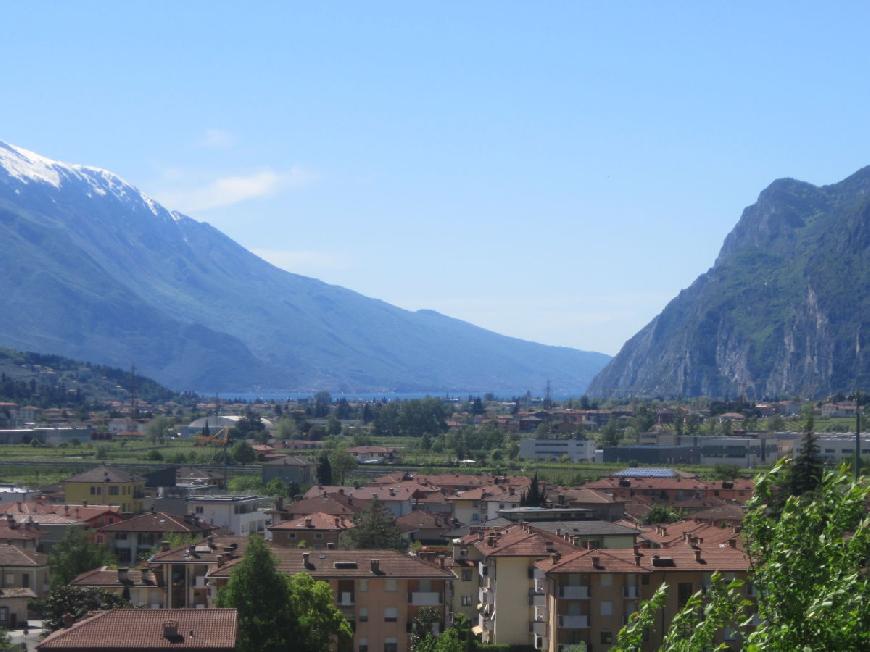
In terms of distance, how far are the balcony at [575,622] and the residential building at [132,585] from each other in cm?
1294

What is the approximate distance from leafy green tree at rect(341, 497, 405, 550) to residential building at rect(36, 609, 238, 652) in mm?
21389

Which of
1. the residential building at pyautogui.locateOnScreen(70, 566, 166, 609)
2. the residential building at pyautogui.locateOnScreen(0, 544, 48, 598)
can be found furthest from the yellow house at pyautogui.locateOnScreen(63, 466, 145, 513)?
the residential building at pyautogui.locateOnScreen(70, 566, 166, 609)

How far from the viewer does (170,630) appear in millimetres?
32000

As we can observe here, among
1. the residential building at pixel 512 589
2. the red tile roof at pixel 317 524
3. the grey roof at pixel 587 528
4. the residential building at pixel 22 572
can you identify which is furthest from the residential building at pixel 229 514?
the residential building at pixel 512 589

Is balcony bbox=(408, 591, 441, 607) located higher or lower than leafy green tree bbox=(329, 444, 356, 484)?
lower

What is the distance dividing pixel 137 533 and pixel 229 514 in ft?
27.5

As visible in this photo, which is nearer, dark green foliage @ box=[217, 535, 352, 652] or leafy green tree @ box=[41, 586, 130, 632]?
dark green foliage @ box=[217, 535, 352, 652]

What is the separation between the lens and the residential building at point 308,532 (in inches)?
2293

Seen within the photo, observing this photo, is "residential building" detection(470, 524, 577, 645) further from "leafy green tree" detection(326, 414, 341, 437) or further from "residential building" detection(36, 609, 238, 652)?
"leafy green tree" detection(326, 414, 341, 437)

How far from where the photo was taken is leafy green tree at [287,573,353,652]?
3550 cm

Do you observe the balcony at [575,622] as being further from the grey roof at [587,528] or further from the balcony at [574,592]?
the grey roof at [587,528]

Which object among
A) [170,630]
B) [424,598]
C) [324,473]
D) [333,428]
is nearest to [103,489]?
[324,473]

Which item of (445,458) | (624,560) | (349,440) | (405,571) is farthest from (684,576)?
(349,440)

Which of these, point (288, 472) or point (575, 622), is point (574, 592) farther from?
point (288, 472)
